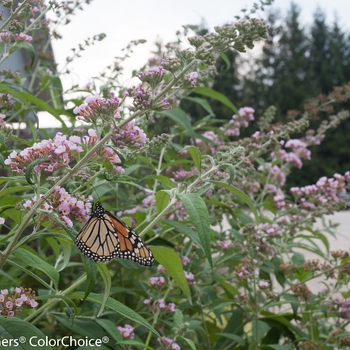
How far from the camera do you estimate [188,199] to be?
1369 mm

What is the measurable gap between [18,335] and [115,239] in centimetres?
43

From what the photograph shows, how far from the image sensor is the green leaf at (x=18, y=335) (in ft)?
3.82

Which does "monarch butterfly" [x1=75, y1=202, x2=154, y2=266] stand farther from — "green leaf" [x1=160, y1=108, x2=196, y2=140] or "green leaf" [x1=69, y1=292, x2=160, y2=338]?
"green leaf" [x1=160, y1=108, x2=196, y2=140]

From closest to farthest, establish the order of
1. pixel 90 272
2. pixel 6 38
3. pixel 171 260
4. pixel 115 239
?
pixel 90 272 < pixel 115 239 < pixel 171 260 < pixel 6 38

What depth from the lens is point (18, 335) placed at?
1180 millimetres

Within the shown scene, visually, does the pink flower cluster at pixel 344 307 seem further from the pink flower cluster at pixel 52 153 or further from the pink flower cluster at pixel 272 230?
the pink flower cluster at pixel 52 153

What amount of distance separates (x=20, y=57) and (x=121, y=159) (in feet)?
16.4

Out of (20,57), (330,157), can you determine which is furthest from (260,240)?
(330,157)

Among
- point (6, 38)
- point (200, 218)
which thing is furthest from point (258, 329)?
point (6, 38)

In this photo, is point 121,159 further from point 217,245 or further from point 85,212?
point 217,245

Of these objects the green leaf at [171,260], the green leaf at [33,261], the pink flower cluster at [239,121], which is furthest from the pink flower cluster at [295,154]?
the green leaf at [33,261]

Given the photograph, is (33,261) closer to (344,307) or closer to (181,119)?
(181,119)

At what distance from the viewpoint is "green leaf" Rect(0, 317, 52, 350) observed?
1164 millimetres

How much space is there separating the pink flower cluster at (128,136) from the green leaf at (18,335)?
0.48 meters
